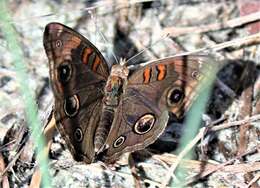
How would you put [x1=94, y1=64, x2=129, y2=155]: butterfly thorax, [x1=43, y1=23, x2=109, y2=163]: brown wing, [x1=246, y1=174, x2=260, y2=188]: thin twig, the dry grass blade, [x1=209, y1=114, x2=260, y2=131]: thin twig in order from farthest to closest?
1. the dry grass blade
2. [x1=209, y1=114, x2=260, y2=131]: thin twig
3. [x1=246, y1=174, x2=260, y2=188]: thin twig
4. [x1=94, y1=64, x2=129, y2=155]: butterfly thorax
5. [x1=43, y1=23, x2=109, y2=163]: brown wing

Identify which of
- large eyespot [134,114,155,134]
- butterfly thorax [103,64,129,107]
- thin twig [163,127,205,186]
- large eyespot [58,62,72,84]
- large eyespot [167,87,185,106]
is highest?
large eyespot [58,62,72,84]

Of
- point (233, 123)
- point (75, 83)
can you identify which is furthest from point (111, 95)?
point (233, 123)

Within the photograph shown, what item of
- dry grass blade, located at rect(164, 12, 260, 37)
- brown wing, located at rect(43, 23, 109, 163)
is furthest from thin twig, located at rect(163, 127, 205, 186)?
dry grass blade, located at rect(164, 12, 260, 37)

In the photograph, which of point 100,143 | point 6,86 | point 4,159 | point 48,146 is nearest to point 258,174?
point 100,143

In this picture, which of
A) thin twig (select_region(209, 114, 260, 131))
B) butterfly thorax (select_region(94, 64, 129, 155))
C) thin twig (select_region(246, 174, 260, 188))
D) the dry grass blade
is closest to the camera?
butterfly thorax (select_region(94, 64, 129, 155))

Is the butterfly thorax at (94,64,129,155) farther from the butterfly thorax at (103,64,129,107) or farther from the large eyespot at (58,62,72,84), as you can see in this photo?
the large eyespot at (58,62,72,84)

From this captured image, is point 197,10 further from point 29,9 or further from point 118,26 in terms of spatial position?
point 29,9

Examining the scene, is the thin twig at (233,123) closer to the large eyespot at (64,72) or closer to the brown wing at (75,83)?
the brown wing at (75,83)

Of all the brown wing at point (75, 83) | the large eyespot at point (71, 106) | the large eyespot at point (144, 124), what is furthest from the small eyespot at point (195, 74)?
the large eyespot at point (71, 106)
